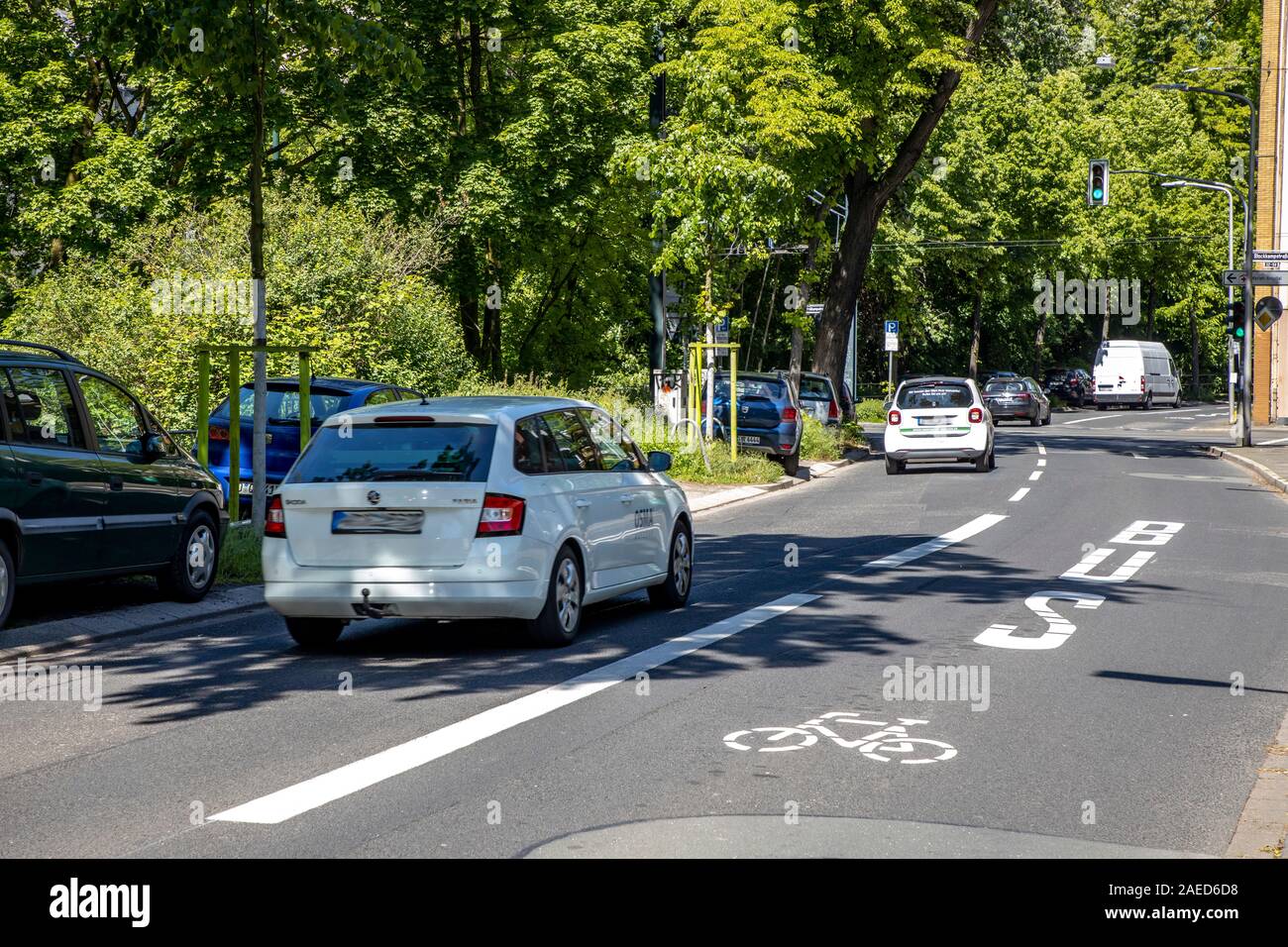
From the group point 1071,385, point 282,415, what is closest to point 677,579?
point 282,415

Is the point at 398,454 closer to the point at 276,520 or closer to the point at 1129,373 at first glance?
the point at 276,520

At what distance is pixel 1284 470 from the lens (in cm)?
2952

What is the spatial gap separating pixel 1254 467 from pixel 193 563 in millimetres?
23937

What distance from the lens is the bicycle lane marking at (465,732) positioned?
6.31 meters

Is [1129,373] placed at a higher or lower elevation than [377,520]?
lower

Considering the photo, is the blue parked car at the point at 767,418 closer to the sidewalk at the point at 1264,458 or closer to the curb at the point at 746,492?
the curb at the point at 746,492

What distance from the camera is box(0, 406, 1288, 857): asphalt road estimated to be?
598cm

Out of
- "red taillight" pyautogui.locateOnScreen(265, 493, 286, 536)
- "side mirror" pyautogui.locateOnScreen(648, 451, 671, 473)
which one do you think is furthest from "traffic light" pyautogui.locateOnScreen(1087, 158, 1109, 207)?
"red taillight" pyautogui.locateOnScreen(265, 493, 286, 536)

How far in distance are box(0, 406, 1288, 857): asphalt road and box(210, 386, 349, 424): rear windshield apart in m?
6.01

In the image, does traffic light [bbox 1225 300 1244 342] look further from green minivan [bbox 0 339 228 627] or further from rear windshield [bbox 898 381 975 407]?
green minivan [bbox 0 339 228 627]

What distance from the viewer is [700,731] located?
7.75m

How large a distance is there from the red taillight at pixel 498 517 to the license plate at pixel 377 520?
382 millimetres

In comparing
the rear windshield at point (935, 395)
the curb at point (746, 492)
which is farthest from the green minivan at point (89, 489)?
the rear windshield at point (935, 395)
